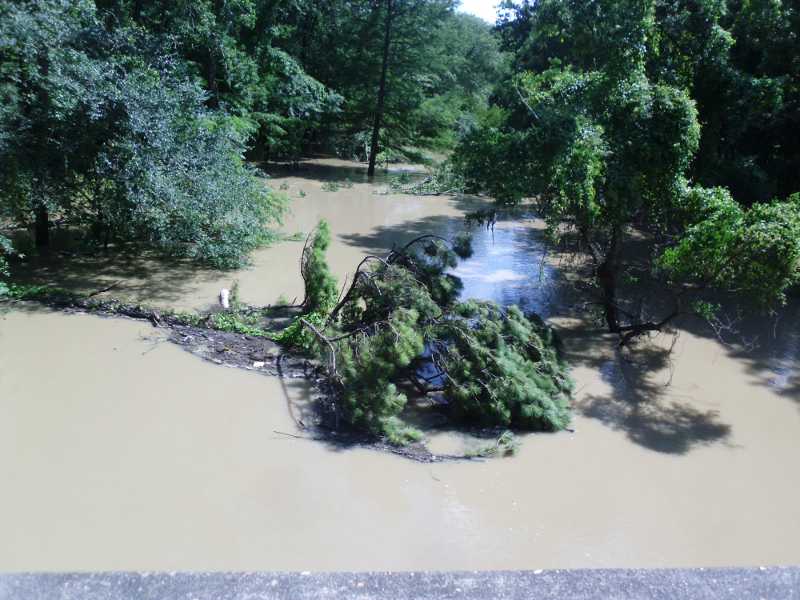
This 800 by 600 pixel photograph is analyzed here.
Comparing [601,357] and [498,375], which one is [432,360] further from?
[601,357]

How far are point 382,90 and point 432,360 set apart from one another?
19246 mm

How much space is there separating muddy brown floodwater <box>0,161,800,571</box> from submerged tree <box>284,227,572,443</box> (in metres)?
0.45

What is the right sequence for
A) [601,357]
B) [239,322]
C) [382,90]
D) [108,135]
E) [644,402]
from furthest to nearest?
[382,90] < [108,135] < [239,322] < [601,357] < [644,402]

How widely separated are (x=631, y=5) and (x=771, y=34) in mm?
5268

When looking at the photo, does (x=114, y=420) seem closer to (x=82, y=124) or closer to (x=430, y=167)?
(x=82, y=124)

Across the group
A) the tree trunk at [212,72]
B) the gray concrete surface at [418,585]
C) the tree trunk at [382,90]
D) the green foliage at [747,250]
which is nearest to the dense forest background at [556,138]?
the green foliage at [747,250]

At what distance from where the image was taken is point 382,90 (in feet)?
85.9

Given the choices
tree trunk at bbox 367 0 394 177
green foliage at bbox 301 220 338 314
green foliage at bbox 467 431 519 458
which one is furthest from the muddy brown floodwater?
tree trunk at bbox 367 0 394 177

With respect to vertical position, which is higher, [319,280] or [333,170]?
[333,170]

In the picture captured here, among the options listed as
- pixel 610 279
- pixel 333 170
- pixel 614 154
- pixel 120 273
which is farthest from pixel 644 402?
pixel 333 170

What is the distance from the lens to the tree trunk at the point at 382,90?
25.8 meters

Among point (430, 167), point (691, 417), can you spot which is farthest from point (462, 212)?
point (691, 417)

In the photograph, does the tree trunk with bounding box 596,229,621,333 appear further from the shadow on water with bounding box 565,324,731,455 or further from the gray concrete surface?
the gray concrete surface

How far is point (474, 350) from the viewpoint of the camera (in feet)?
28.4
